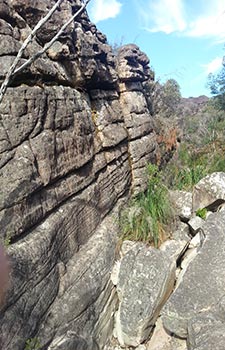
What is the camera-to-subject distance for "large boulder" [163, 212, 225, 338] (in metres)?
4.57

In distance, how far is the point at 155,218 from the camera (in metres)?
5.84

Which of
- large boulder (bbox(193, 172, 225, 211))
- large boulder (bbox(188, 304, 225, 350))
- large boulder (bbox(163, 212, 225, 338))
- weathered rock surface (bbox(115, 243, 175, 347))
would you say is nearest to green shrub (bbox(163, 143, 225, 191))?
large boulder (bbox(193, 172, 225, 211))

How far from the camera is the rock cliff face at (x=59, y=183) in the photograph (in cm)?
383

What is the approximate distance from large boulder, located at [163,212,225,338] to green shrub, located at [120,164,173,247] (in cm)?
68

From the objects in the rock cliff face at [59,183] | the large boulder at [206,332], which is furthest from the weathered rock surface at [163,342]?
the rock cliff face at [59,183]

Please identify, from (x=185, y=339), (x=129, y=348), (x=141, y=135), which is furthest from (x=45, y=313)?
(x=141, y=135)

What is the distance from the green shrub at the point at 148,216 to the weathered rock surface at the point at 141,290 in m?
0.30

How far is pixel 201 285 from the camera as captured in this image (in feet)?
16.0

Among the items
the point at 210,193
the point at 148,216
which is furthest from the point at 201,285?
the point at 210,193

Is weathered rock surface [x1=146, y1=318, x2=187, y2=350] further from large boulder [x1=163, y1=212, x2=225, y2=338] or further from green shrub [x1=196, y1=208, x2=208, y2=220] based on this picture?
green shrub [x1=196, y1=208, x2=208, y2=220]

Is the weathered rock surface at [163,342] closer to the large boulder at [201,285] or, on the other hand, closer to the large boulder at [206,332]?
the large boulder at [201,285]

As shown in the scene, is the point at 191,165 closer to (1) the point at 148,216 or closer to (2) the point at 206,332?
(1) the point at 148,216

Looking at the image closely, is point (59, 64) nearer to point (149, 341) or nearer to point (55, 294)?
point (55, 294)

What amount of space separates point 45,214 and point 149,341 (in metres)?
Answer: 2.02
